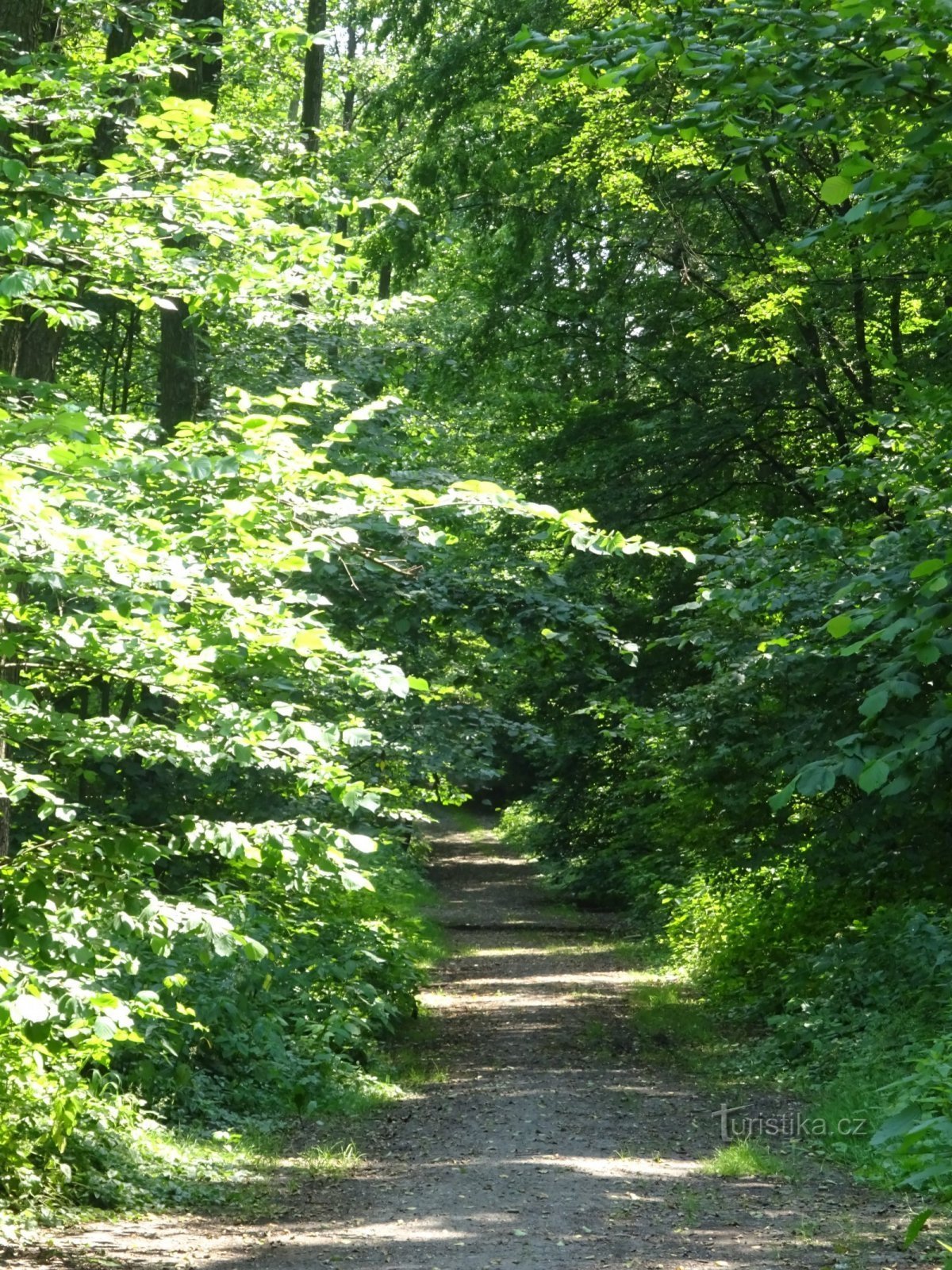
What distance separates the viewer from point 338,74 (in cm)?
2422

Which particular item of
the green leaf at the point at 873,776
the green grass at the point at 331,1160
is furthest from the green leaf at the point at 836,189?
the green grass at the point at 331,1160

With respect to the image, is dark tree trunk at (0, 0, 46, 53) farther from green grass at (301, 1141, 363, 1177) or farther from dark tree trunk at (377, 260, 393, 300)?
dark tree trunk at (377, 260, 393, 300)

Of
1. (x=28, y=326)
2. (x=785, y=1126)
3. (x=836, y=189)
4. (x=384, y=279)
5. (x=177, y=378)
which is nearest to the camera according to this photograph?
(x=836, y=189)

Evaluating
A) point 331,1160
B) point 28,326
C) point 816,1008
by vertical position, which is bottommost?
point 331,1160

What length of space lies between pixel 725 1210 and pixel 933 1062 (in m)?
1.35

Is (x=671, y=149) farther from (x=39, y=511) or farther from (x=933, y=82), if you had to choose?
(x=39, y=511)

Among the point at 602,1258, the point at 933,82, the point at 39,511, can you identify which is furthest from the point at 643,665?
the point at 39,511

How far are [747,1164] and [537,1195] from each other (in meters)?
1.35

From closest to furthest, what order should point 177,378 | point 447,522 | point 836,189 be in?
point 836,189
point 447,522
point 177,378

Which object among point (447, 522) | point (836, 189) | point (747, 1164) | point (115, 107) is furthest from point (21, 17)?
point (747, 1164)

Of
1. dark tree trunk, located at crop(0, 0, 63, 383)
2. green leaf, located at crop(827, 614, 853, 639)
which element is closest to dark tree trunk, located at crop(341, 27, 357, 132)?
dark tree trunk, located at crop(0, 0, 63, 383)

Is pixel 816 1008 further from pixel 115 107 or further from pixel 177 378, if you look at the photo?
pixel 115 107

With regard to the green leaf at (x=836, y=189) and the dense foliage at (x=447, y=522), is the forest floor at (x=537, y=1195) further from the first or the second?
the green leaf at (x=836, y=189)

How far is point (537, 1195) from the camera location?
7445mm
